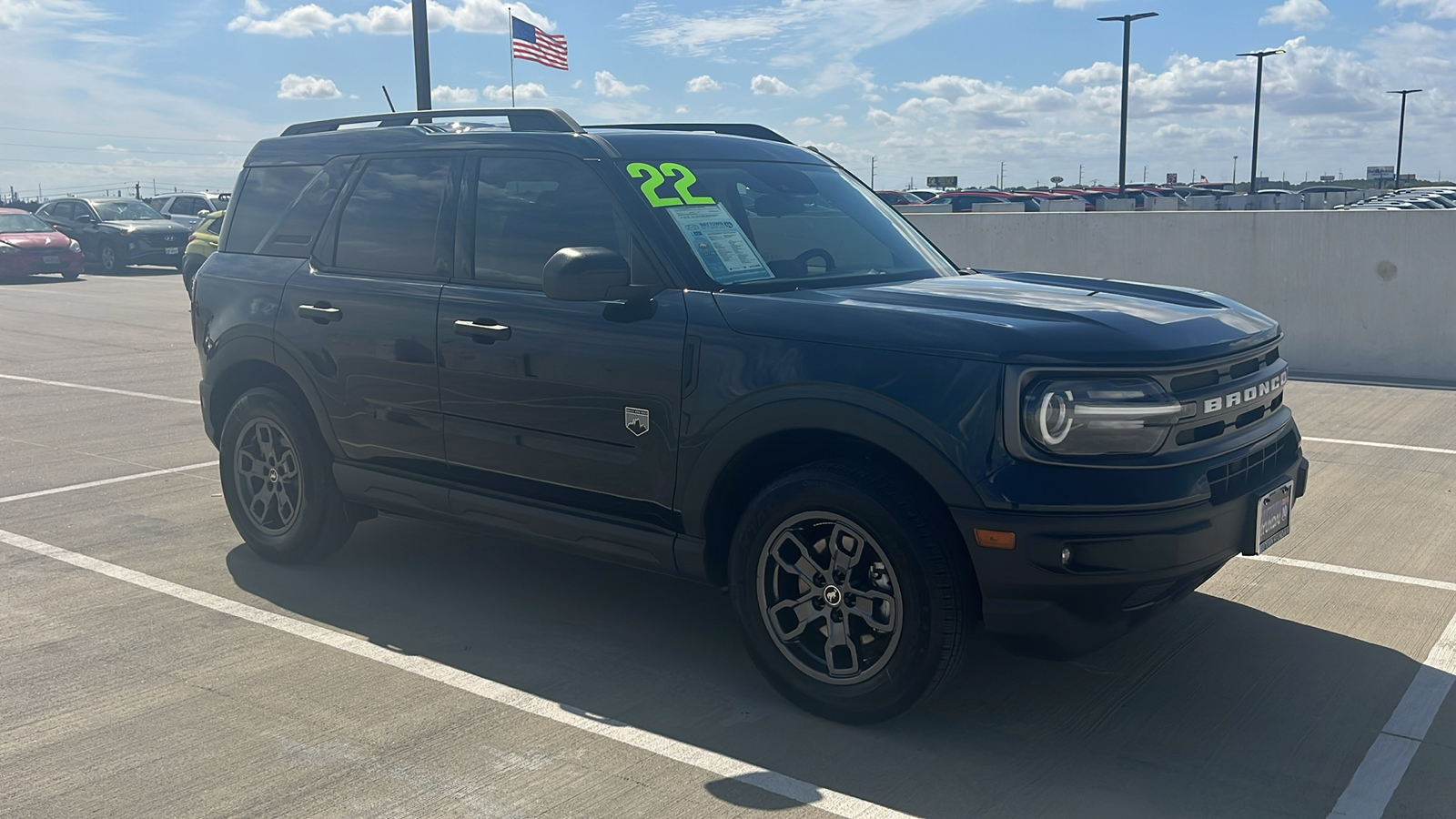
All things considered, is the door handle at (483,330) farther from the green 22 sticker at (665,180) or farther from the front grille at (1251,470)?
the front grille at (1251,470)

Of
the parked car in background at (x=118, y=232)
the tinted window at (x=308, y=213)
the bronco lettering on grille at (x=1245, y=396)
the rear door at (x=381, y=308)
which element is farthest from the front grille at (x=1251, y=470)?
the parked car in background at (x=118, y=232)

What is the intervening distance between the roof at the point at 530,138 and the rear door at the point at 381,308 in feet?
0.39

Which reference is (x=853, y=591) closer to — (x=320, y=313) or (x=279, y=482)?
(x=320, y=313)

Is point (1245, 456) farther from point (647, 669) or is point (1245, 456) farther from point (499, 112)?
point (499, 112)

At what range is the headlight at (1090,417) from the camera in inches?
146

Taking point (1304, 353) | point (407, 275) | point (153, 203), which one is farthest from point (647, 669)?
point (153, 203)

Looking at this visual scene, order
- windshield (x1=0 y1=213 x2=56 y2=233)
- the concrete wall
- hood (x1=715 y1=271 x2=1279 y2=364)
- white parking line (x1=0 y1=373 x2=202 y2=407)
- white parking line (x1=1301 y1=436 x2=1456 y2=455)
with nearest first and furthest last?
hood (x1=715 y1=271 x2=1279 y2=364)
white parking line (x1=1301 y1=436 x2=1456 y2=455)
white parking line (x1=0 y1=373 x2=202 y2=407)
the concrete wall
windshield (x1=0 y1=213 x2=56 y2=233)

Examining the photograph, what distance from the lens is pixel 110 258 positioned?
2773 cm

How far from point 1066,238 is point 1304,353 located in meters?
2.76

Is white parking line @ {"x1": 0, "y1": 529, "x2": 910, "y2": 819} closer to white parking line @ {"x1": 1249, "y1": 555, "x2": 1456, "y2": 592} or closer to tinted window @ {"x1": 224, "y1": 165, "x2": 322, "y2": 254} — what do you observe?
tinted window @ {"x1": 224, "y1": 165, "x2": 322, "y2": 254}

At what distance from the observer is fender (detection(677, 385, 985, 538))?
149 inches

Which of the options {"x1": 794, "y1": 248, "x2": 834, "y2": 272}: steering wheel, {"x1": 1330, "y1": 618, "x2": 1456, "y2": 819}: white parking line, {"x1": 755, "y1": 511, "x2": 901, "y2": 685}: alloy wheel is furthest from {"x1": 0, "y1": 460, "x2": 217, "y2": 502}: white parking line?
{"x1": 1330, "y1": 618, "x2": 1456, "y2": 819}: white parking line

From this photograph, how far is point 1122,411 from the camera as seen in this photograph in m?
3.73

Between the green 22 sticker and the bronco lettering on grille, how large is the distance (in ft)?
6.40
